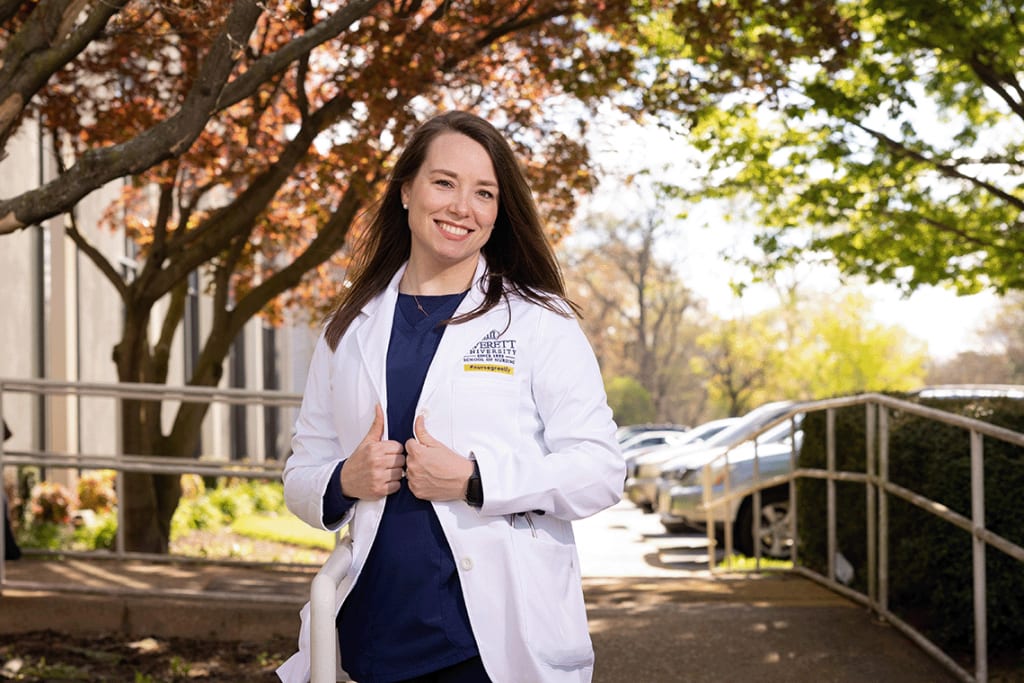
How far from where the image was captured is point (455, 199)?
9.75ft

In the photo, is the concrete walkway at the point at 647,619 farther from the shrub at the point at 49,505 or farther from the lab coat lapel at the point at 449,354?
the shrub at the point at 49,505

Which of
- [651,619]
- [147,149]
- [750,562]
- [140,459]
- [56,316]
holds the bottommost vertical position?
[750,562]

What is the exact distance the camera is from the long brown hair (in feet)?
9.82

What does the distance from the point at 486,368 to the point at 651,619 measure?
16.6 feet

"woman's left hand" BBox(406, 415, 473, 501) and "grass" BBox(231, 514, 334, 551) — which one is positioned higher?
"woman's left hand" BBox(406, 415, 473, 501)

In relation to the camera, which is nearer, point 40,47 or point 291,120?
point 40,47

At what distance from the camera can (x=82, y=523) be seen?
48.5ft

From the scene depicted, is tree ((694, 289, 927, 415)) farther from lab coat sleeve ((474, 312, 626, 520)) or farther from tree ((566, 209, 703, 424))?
lab coat sleeve ((474, 312, 626, 520))

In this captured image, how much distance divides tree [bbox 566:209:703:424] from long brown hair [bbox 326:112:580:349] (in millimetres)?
49606

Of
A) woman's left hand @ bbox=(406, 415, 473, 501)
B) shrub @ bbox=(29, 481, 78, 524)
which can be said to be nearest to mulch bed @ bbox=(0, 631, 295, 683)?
woman's left hand @ bbox=(406, 415, 473, 501)

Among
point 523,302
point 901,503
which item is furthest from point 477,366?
point 901,503

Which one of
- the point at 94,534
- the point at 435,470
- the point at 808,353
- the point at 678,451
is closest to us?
the point at 435,470

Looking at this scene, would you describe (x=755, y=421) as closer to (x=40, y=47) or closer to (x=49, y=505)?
(x=49, y=505)

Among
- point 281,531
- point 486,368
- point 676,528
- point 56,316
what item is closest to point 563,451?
point 486,368
